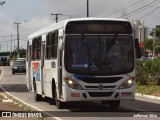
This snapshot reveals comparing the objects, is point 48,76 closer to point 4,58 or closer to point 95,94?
point 95,94

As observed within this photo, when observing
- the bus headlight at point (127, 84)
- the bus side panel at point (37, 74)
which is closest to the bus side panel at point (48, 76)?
the bus side panel at point (37, 74)

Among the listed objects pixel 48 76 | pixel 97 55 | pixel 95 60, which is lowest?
pixel 48 76

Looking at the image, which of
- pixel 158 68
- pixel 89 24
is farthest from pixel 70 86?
pixel 158 68

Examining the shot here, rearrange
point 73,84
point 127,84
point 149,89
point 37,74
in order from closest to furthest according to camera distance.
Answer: point 73,84 → point 127,84 → point 37,74 → point 149,89

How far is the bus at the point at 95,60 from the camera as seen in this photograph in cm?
1730

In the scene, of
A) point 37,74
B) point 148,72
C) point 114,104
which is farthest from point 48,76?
point 148,72

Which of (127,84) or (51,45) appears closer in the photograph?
(127,84)

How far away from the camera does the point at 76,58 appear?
17.4 m

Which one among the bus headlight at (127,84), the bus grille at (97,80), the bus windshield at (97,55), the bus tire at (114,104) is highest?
the bus windshield at (97,55)

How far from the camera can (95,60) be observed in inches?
686

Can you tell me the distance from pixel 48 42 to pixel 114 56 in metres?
4.01

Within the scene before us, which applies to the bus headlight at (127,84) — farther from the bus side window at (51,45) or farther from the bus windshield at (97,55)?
the bus side window at (51,45)

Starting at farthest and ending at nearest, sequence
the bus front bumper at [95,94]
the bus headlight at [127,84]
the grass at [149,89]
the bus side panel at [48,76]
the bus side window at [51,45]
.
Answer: the grass at [149,89] < the bus side panel at [48,76] < the bus side window at [51,45] < the bus headlight at [127,84] < the bus front bumper at [95,94]

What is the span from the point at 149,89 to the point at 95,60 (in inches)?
482
